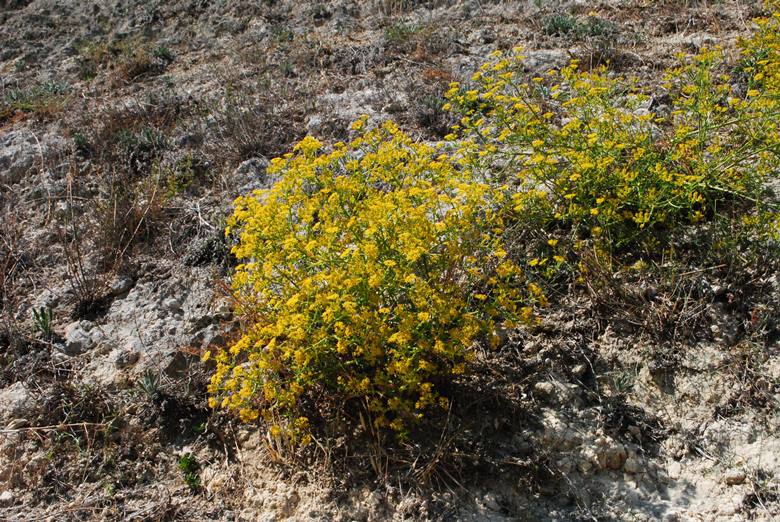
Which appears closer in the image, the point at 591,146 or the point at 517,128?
the point at 591,146

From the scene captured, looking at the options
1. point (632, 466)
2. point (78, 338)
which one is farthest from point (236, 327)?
point (632, 466)

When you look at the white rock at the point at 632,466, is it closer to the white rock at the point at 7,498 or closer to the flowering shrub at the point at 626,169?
the flowering shrub at the point at 626,169

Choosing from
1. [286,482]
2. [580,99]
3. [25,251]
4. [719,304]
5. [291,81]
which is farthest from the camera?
[291,81]

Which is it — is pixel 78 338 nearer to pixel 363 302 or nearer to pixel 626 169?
pixel 363 302

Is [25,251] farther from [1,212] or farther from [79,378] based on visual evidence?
[79,378]

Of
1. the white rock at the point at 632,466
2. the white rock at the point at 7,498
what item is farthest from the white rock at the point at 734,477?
the white rock at the point at 7,498

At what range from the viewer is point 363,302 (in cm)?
297

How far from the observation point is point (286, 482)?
3.24m

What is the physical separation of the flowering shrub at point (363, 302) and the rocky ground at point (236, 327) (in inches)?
13.0

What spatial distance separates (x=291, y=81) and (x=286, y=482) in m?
4.52

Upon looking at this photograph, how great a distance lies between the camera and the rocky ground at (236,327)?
10.2ft

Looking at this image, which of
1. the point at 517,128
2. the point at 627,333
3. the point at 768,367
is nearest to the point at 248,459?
the point at 627,333

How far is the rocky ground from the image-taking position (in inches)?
122

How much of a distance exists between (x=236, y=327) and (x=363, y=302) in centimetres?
138
